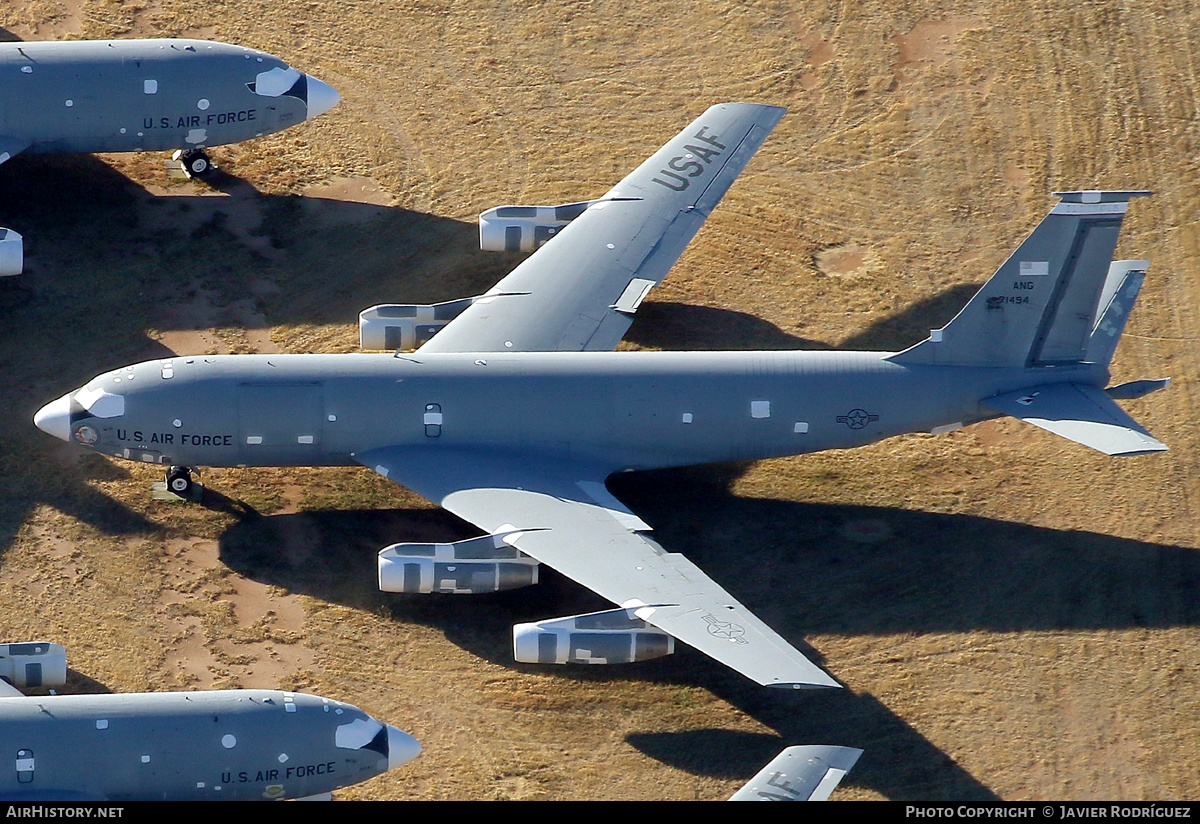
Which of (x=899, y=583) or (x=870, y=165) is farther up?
(x=870, y=165)

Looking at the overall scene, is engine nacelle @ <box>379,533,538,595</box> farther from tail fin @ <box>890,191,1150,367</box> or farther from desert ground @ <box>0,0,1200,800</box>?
tail fin @ <box>890,191,1150,367</box>

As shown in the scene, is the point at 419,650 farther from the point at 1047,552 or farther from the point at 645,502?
the point at 1047,552

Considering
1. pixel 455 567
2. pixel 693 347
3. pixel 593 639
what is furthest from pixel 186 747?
pixel 693 347

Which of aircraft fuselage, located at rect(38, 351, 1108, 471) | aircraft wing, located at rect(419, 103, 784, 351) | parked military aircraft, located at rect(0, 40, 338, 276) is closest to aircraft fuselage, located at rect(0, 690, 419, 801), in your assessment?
aircraft fuselage, located at rect(38, 351, 1108, 471)

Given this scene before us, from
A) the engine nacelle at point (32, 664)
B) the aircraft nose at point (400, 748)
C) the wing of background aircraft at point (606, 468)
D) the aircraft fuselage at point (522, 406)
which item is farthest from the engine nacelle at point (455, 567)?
the engine nacelle at point (32, 664)

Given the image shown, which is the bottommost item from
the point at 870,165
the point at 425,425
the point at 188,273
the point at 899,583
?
the point at 899,583

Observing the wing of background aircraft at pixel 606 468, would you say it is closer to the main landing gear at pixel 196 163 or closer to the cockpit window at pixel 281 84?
the cockpit window at pixel 281 84

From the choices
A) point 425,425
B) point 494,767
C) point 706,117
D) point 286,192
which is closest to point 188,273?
point 286,192
